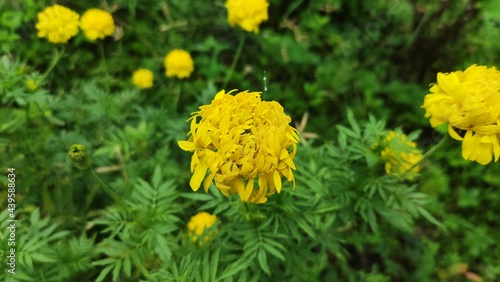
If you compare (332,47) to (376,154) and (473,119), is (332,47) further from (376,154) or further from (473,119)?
(473,119)

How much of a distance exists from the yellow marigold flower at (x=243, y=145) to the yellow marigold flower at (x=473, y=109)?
0.38 meters

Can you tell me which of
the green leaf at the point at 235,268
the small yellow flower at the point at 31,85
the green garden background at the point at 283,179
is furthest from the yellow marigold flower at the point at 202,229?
the small yellow flower at the point at 31,85

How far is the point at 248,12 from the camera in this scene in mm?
1932

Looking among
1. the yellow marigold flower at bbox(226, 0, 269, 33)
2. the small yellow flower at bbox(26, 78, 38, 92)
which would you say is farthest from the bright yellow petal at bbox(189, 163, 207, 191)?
the yellow marigold flower at bbox(226, 0, 269, 33)

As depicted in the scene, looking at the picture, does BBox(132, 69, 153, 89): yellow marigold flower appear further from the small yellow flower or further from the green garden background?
the small yellow flower

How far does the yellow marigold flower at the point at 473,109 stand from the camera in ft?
3.51

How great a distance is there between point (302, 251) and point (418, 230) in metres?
0.99

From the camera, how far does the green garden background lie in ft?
4.72

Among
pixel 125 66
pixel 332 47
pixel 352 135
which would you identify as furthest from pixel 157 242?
pixel 332 47

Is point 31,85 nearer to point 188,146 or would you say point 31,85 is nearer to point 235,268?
point 188,146

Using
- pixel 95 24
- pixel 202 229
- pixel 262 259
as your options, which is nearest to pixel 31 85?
pixel 95 24

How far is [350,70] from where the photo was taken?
2.68 m

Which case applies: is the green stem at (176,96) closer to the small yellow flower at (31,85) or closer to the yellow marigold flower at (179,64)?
the yellow marigold flower at (179,64)

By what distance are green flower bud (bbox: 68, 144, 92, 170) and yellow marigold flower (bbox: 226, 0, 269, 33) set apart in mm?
987
